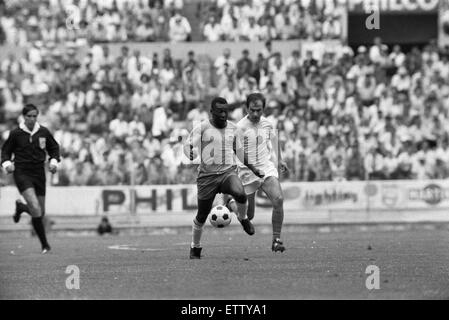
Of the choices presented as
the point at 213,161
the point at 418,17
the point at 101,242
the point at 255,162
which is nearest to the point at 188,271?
the point at 213,161

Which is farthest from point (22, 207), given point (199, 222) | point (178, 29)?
point (178, 29)

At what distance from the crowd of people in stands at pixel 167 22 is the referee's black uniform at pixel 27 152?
1580 cm

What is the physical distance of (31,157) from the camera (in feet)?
63.1

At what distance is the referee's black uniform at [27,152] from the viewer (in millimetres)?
19141

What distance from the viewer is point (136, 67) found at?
33406mm

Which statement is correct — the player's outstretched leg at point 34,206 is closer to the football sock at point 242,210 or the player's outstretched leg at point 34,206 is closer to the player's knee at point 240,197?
the football sock at point 242,210

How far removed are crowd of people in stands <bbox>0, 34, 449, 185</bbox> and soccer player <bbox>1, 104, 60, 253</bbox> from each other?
10024mm

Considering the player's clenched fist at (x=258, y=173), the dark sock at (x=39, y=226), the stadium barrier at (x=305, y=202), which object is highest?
the player's clenched fist at (x=258, y=173)

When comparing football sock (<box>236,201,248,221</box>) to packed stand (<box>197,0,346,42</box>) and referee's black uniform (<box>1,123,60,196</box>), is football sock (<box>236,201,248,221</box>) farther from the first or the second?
packed stand (<box>197,0,346,42</box>)

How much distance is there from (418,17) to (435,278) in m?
23.2

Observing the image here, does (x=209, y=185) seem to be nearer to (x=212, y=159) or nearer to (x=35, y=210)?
(x=212, y=159)

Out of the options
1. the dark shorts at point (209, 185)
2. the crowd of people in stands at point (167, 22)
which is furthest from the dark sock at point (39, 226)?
the crowd of people in stands at point (167, 22)

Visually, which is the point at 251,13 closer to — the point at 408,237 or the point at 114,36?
the point at 114,36

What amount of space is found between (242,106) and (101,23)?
226 inches
